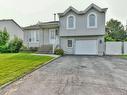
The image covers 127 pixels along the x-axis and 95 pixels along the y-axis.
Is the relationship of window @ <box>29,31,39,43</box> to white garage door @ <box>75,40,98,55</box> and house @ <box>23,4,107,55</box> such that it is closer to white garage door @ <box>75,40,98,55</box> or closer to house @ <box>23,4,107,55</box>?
house @ <box>23,4,107,55</box>

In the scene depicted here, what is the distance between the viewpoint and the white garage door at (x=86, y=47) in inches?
1099

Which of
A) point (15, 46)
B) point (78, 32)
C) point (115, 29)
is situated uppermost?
point (115, 29)

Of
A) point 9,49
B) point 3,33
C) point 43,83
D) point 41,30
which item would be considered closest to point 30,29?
point 41,30

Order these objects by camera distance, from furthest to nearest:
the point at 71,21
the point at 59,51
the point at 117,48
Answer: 1. the point at 117,48
2. the point at 71,21
3. the point at 59,51

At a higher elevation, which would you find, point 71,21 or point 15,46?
point 71,21

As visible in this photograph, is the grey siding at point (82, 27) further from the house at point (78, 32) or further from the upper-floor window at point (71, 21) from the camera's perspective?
the upper-floor window at point (71, 21)

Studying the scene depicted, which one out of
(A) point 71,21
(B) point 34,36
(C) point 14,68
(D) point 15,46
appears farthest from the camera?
(D) point 15,46

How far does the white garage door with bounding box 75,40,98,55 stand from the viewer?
27.9 m

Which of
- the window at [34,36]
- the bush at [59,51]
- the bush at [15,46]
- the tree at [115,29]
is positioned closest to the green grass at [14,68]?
the bush at [59,51]

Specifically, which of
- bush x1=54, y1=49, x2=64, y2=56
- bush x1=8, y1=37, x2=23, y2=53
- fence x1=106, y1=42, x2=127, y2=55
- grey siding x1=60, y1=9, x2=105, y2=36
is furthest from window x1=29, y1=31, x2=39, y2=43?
fence x1=106, y1=42, x2=127, y2=55

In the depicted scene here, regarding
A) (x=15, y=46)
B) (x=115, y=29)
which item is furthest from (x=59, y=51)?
(x=115, y=29)

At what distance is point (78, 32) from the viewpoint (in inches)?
1111

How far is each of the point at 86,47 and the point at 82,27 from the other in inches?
116

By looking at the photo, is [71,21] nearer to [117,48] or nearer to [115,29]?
[117,48]
